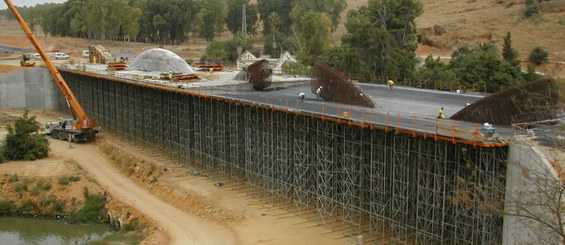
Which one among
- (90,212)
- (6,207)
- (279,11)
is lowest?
(6,207)

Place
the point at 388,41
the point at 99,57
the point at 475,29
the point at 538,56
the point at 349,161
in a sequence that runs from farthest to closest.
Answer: the point at 475,29
the point at 99,57
the point at 538,56
the point at 388,41
the point at 349,161

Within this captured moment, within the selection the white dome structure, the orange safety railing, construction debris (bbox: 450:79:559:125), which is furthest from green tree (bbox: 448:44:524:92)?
construction debris (bbox: 450:79:559:125)

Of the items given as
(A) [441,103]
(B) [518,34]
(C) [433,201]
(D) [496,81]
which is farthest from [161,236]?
(B) [518,34]

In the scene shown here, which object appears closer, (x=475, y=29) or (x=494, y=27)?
(x=494, y=27)

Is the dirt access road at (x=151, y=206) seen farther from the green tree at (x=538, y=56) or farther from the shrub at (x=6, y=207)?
the green tree at (x=538, y=56)

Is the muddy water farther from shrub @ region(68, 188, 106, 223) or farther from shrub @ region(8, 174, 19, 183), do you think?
shrub @ region(8, 174, 19, 183)

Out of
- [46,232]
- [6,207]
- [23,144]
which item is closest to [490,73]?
[46,232]

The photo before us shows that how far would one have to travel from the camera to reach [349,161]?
28156 mm

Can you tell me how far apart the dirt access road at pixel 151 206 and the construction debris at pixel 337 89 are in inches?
364

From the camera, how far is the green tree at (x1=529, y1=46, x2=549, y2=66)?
68875 millimetres

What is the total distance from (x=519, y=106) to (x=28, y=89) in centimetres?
5781

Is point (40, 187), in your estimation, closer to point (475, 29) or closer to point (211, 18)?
point (475, 29)

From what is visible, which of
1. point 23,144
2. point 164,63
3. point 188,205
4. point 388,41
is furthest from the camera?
point 388,41

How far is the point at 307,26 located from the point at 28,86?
32034mm
